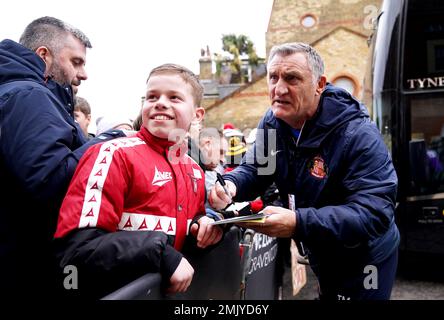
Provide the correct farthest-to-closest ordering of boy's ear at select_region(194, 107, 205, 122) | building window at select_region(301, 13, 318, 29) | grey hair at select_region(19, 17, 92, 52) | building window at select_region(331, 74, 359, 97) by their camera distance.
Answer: building window at select_region(301, 13, 318, 29) → building window at select_region(331, 74, 359, 97) → grey hair at select_region(19, 17, 92, 52) → boy's ear at select_region(194, 107, 205, 122)

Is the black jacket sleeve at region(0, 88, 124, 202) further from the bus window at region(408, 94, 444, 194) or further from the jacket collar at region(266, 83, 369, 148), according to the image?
the bus window at region(408, 94, 444, 194)

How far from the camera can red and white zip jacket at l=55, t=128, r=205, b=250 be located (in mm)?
1545

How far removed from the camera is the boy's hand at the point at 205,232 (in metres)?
1.83

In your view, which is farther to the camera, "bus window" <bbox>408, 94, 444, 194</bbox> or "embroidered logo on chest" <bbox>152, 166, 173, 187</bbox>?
"bus window" <bbox>408, 94, 444, 194</bbox>

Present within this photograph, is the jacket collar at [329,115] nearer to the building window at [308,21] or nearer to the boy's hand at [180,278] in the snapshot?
the boy's hand at [180,278]

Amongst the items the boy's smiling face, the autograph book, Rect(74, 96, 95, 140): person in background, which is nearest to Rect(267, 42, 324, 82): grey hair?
the boy's smiling face

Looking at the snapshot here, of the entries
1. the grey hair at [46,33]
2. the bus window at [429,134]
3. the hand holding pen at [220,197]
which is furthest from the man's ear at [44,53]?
the bus window at [429,134]

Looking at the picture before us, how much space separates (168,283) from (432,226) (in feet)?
15.2

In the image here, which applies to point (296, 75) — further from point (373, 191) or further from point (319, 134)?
point (373, 191)

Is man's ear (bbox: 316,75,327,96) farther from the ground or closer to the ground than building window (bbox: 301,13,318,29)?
closer to the ground

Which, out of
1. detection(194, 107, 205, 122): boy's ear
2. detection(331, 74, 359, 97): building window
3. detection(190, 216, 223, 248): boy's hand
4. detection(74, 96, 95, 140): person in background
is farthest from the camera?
detection(331, 74, 359, 97): building window

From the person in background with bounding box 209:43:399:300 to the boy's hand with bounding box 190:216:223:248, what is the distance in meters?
0.21

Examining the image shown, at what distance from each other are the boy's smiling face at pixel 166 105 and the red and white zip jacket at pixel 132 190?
0.18 feet

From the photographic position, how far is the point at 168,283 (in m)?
1.54
